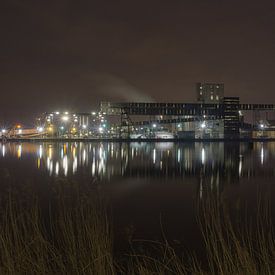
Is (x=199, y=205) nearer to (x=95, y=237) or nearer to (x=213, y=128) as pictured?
(x=95, y=237)

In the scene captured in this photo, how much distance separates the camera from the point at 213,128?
131 metres

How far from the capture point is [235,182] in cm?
2023

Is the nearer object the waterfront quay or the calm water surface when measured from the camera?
the calm water surface

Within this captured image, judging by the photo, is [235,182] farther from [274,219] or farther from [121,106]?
[121,106]

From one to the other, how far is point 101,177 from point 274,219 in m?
12.3

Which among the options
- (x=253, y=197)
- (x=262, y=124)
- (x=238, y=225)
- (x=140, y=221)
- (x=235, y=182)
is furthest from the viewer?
(x=262, y=124)

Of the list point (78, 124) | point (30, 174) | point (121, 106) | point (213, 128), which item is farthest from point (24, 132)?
point (30, 174)

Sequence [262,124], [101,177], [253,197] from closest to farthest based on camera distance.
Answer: [253,197]
[101,177]
[262,124]

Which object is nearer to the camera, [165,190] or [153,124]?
[165,190]

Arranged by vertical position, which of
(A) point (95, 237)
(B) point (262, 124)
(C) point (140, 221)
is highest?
(B) point (262, 124)

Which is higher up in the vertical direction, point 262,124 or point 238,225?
point 262,124

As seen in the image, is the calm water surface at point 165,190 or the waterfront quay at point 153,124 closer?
the calm water surface at point 165,190

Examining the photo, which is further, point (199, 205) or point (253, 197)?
point (253, 197)

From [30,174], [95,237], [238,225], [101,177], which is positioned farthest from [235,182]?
[95,237]
